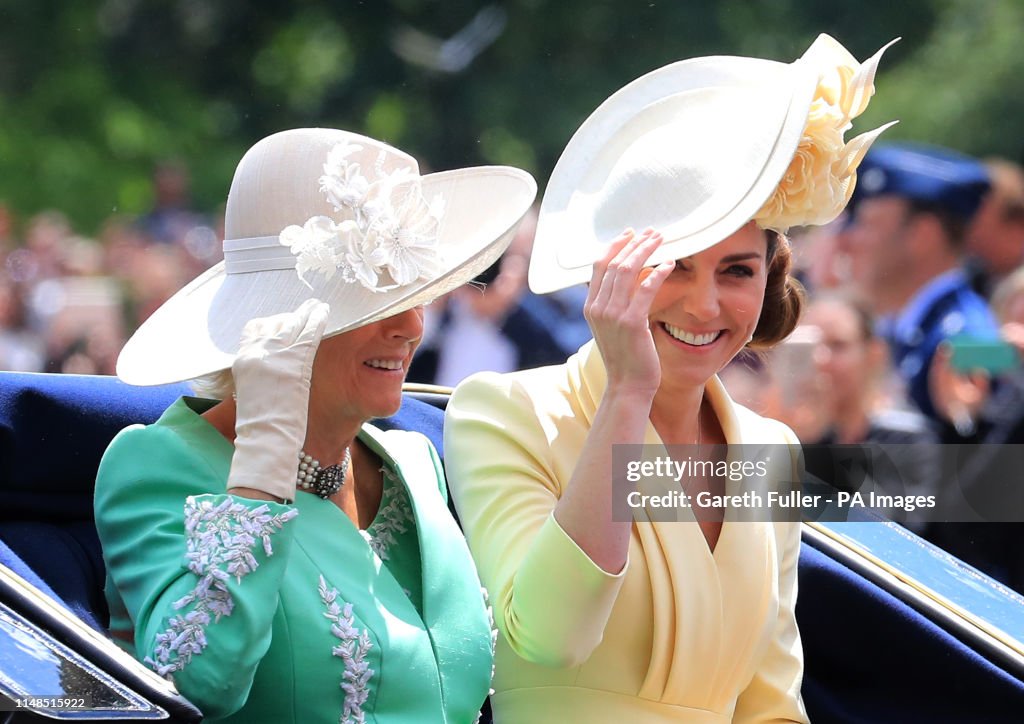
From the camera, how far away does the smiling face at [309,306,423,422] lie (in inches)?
81.0

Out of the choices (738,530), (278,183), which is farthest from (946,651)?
(278,183)

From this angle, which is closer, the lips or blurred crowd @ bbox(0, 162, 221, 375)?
the lips

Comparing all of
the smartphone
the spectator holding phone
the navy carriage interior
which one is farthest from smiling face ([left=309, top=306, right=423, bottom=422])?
the smartphone

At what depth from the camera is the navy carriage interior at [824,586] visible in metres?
2.25

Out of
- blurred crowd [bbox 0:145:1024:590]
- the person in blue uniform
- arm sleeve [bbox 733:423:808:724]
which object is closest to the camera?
arm sleeve [bbox 733:423:808:724]

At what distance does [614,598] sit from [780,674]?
50 cm

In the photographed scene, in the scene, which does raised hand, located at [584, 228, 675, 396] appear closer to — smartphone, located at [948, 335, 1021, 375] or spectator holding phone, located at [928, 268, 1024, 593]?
spectator holding phone, located at [928, 268, 1024, 593]

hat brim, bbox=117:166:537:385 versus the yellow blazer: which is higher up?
hat brim, bbox=117:166:537:385

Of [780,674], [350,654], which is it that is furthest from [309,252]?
[780,674]

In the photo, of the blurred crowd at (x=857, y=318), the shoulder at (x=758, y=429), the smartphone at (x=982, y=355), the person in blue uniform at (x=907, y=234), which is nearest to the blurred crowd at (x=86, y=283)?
the blurred crowd at (x=857, y=318)

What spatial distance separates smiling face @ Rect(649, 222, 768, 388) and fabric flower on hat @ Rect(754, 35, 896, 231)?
0.07 metres

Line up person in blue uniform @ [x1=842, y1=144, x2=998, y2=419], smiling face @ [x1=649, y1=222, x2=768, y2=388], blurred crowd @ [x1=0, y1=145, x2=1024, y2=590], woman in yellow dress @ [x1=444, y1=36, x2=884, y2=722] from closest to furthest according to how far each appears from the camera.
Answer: woman in yellow dress @ [x1=444, y1=36, x2=884, y2=722]
smiling face @ [x1=649, y1=222, x2=768, y2=388]
blurred crowd @ [x1=0, y1=145, x2=1024, y2=590]
person in blue uniform @ [x1=842, y1=144, x2=998, y2=419]

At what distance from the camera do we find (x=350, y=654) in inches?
75.9

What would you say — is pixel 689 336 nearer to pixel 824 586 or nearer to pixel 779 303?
pixel 779 303
